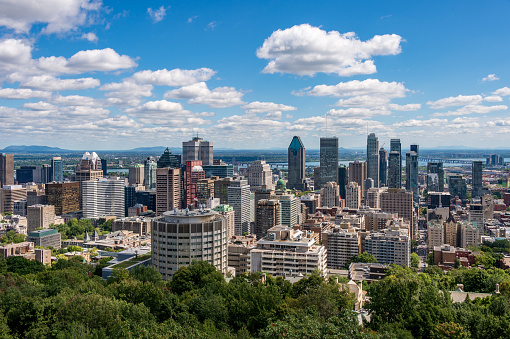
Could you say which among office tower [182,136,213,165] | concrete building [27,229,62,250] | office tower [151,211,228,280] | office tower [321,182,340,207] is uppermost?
office tower [182,136,213,165]

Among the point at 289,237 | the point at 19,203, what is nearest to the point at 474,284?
the point at 289,237

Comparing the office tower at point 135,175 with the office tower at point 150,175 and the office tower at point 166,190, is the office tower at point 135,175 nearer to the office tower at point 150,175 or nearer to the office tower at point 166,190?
the office tower at point 150,175

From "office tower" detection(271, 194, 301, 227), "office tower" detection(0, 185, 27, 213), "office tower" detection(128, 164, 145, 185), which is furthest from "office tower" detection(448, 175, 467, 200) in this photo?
"office tower" detection(0, 185, 27, 213)

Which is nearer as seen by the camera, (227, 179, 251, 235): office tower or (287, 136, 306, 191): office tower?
(227, 179, 251, 235): office tower

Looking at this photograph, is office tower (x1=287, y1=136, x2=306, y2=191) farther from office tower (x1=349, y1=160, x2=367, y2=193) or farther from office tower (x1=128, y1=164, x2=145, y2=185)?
office tower (x1=128, y1=164, x2=145, y2=185)

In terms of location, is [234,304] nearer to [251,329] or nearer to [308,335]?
[251,329]

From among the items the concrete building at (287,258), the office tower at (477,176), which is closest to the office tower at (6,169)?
the concrete building at (287,258)
